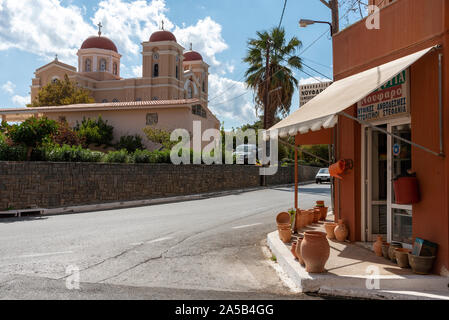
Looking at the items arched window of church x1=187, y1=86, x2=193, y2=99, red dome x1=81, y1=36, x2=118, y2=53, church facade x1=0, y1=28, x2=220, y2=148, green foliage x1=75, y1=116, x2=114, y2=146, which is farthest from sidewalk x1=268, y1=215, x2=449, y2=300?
red dome x1=81, y1=36, x2=118, y2=53

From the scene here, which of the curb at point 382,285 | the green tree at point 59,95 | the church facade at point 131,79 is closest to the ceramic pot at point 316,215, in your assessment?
the curb at point 382,285

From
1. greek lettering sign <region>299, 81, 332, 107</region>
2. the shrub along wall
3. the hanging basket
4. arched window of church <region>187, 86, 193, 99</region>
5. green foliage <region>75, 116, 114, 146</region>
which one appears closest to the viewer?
the hanging basket

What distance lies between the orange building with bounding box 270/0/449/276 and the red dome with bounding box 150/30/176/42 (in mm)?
45764

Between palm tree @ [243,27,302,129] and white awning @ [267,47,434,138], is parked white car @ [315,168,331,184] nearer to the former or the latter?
palm tree @ [243,27,302,129]

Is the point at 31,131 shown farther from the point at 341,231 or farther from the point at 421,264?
the point at 421,264

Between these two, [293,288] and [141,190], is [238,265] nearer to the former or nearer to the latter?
[293,288]

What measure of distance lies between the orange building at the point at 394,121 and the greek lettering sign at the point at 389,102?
0.05 feet

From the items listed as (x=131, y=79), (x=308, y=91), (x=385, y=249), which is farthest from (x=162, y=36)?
(x=385, y=249)

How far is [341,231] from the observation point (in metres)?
7.58

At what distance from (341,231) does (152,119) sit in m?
23.5

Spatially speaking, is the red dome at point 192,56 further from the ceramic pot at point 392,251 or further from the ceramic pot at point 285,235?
the ceramic pot at point 392,251

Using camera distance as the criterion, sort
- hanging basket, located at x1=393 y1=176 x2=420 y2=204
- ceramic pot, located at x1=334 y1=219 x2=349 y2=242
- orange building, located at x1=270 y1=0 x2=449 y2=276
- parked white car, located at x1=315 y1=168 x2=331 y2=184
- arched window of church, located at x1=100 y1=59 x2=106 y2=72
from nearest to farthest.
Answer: orange building, located at x1=270 y1=0 x2=449 y2=276 → hanging basket, located at x1=393 y1=176 x2=420 y2=204 → ceramic pot, located at x1=334 y1=219 x2=349 y2=242 → parked white car, located at x1=315 y1=168 x2=331 y2=184 → arched window of church, located at x1=100 y1=59 x2=106 y2=72

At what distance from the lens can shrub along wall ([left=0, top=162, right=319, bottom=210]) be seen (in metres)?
14.1
